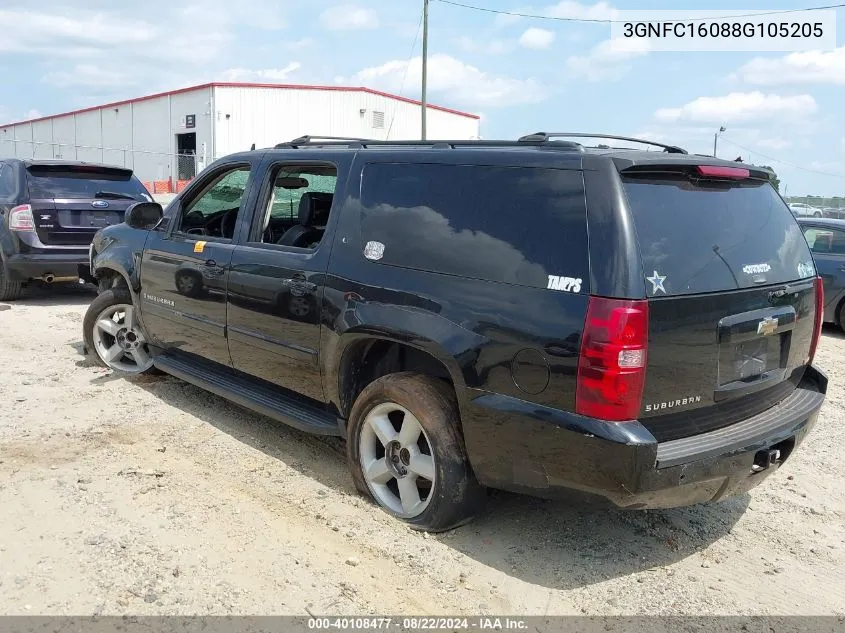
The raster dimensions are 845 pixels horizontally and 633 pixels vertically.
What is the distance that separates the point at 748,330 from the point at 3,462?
13.5 feet

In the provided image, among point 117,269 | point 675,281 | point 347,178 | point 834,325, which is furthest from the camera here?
point 834,325

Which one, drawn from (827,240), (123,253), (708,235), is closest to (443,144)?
(708,235)

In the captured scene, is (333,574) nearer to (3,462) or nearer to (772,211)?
(3,462)

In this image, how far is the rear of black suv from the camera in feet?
9.49

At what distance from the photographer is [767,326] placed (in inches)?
133

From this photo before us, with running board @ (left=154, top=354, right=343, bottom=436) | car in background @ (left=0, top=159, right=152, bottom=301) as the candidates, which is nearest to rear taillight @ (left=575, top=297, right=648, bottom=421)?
running board @ (left=154, top=354, right=343, bottom=436)

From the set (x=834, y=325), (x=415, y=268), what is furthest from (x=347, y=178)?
(x=834, y=325)

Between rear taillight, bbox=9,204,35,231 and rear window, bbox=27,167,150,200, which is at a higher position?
rear window, bbox=27,167,150,200

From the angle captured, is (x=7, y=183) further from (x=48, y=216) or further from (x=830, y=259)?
(x=830, y=259)

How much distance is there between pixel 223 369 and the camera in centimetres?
506

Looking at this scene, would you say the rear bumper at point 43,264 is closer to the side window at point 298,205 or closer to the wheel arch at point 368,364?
the side window at point 298,205

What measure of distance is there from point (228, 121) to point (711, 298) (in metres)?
34.5

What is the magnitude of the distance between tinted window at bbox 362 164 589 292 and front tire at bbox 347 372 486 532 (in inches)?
24.6

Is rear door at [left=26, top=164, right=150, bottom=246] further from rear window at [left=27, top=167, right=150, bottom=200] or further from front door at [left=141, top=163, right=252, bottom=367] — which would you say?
front door at [left=141, top=163, right=252, bottom=367]
